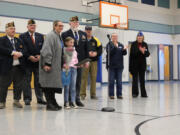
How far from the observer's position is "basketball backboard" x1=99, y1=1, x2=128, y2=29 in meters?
12.4

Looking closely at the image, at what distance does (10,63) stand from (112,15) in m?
8.07

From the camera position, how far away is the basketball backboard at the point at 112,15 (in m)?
12.4

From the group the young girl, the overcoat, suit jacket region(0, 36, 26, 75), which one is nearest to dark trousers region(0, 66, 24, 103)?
suit jacket region(0, 36, 26, 75)

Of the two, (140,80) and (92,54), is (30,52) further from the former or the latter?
(140,80)

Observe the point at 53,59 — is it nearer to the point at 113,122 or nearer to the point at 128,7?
the point at 113,122

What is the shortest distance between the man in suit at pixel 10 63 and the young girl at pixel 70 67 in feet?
2.81

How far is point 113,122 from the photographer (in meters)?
3.85

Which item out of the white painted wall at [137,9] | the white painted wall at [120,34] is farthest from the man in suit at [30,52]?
the white painted wall at [137,9]

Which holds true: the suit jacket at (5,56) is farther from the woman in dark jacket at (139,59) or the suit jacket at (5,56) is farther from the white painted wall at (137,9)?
the white painted wall at (137,9)

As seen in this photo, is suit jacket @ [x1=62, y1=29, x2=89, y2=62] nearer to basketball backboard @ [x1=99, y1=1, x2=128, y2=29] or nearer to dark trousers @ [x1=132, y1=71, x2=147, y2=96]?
dark trousers @ [x1=132, y1=71, x2=147, y2=96]

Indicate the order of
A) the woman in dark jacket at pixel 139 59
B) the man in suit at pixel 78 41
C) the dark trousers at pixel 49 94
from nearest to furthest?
the dark trousers at pixel 49 94 < the man in suit at pixel 78 41 < the woman in dark jacket at pixel 139 59

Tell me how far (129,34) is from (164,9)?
3.50 m

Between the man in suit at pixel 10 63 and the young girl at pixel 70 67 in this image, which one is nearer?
the young girl at pixel 70 67

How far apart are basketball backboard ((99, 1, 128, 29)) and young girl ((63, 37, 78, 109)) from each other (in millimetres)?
7381
